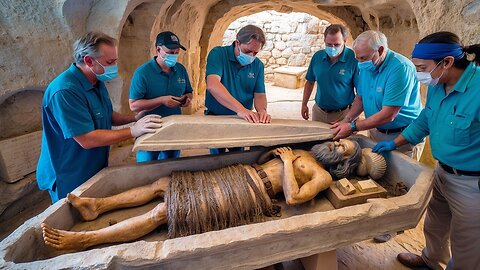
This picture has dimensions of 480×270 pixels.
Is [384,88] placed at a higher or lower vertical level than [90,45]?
lower

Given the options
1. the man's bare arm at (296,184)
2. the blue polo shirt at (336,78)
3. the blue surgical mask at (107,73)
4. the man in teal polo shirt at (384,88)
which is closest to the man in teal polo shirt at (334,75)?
the blue polo shirt at (336,78)

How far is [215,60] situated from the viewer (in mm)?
2979

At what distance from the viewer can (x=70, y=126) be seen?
6.27 feet

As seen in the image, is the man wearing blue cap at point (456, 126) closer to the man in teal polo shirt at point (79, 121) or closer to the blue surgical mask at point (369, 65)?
the blue surgical mask at point (369, 65)

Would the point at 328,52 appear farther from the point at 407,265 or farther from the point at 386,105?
the point at 407,265

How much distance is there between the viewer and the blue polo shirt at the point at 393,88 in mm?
2584

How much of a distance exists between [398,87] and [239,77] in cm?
159

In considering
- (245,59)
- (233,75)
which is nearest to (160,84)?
(233,75)

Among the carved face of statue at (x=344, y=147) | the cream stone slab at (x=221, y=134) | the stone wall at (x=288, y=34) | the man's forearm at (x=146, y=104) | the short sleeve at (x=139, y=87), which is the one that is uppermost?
the stone wall at (x=288, y=34)

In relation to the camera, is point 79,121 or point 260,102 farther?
point 260,102

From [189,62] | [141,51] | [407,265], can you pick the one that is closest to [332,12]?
[189,62]

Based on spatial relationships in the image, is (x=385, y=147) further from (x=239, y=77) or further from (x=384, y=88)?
(x=239, y=77)

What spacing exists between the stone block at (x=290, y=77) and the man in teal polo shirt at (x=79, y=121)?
9.59 meters

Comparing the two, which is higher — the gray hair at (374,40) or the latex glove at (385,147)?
the gray hair at (374,40)
